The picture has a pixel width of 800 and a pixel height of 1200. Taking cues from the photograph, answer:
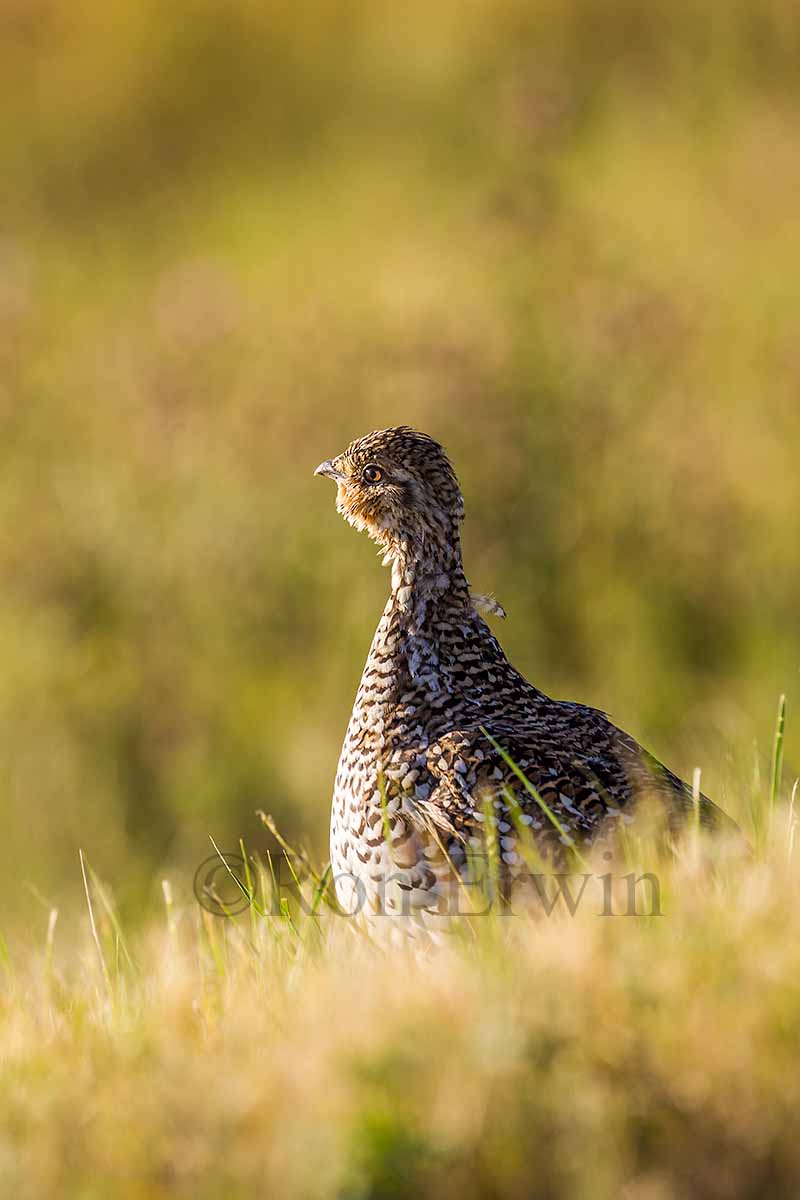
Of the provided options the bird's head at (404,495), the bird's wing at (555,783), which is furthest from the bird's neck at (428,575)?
the bird's wing at (555,783)

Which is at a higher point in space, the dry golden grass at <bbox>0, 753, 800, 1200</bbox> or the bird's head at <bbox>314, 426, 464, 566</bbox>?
the bird's head at <bbox>314, 426, 464, 566</bbox>

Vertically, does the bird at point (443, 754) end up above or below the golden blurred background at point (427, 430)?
below

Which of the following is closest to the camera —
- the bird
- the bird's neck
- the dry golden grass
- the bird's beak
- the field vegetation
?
the dry golden grass

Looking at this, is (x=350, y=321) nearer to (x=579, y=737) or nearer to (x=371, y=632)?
(x=371, y=632)

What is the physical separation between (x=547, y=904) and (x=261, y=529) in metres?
9.69

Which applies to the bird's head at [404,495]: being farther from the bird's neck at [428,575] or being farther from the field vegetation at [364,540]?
the field vegetation at [364,540]

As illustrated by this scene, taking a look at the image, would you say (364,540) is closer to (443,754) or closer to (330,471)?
(330,471)

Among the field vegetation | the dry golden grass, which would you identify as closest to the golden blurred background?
the field vegetation

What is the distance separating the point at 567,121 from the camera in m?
12.3

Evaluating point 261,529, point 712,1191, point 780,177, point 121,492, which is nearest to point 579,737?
point 712,1191

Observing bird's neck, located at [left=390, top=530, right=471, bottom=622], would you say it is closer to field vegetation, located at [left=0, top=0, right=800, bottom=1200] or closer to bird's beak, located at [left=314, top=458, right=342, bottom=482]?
bird's beak, located at [left=314, top=458, right=342, bottom=482]

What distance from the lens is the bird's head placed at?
530cm

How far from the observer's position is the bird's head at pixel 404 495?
5.30 m

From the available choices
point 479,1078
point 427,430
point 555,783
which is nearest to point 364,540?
point 427,430
